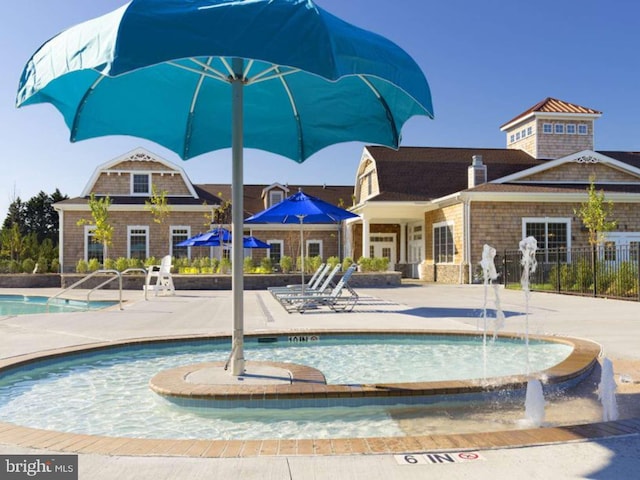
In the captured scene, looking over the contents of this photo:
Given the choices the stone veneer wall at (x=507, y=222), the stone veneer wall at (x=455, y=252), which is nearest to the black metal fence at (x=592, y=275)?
the stone veneer wall at (x=507, y=222)

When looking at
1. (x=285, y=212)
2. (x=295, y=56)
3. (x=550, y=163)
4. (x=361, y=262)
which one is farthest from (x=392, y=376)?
(x=550, y=163)

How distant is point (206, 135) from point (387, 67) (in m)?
3.67

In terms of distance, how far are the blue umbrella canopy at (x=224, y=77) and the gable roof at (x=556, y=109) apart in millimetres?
26171

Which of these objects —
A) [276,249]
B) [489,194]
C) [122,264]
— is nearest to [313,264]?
[489,194]

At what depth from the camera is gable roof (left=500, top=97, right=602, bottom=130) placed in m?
30.2

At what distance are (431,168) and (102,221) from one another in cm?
1699

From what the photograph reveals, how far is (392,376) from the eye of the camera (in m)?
6.34

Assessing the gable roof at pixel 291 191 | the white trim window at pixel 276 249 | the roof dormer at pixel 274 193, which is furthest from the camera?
the gable roof at pixel 291 191

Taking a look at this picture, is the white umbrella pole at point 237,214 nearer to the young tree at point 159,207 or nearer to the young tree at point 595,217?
the young tree at point 595,217

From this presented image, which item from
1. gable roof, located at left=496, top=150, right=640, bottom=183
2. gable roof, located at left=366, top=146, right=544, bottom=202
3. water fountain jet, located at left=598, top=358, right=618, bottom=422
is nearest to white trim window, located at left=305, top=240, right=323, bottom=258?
gable roof, located at left=366, top=146, right=544, bottom=202

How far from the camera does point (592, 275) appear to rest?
56.1ft

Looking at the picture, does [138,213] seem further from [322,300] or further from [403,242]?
[322,300]

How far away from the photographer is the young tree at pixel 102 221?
27266 mm

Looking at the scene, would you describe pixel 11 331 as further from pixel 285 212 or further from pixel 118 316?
pixel 285 212
